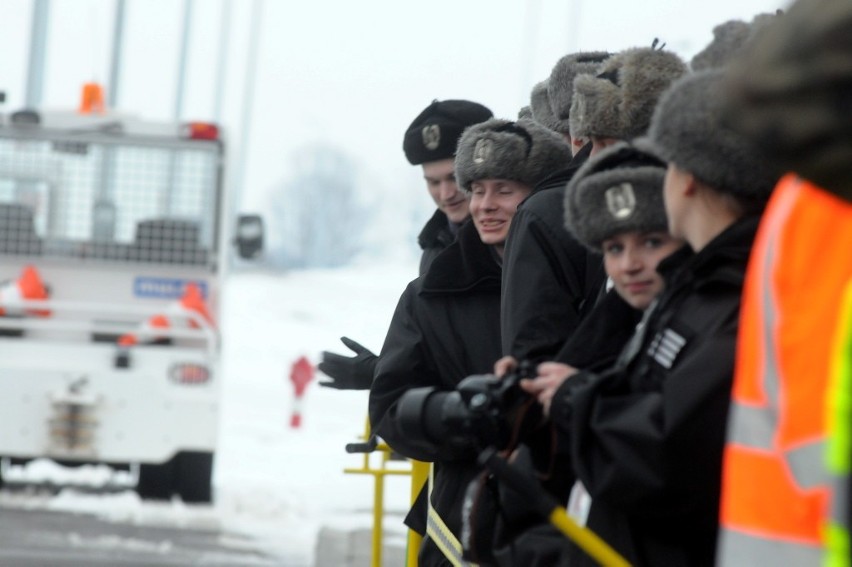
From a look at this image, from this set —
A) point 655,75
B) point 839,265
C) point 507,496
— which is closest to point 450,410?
point 507,496

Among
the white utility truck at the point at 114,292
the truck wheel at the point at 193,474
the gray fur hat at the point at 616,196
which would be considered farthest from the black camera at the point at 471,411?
the truck wheel at the point at 193,474

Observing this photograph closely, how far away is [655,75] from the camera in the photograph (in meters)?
3.77

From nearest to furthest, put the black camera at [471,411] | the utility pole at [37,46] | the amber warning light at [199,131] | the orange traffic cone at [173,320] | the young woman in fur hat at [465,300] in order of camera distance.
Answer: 1. the black camera at [471,411]
2. the young woman in fur hat at [465,300]
3. the orange traffic cone at [173,320]
4. the amber warning light at [199,131]
5. the utility pole at [37,46]

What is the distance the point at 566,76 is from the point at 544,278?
3.49ft

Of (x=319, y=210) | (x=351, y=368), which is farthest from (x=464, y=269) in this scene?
(x=319, y=210)

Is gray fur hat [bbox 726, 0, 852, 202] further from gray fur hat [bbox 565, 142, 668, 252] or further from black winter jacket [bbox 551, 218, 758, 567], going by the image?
gray fur hat [bbox 565, 142, 668, 252]

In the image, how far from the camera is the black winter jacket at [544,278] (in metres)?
3.72

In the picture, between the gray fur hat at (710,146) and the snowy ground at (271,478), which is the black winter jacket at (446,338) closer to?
the gray fur hat at (710,146)

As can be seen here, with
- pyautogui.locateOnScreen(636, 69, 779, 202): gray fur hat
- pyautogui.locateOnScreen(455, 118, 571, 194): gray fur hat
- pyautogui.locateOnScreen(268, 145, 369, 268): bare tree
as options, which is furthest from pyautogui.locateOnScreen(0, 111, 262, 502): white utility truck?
pyautogui.locateOnScreen(268, 145, 369, 268): bare tree

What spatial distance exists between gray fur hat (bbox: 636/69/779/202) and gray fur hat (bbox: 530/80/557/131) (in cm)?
219

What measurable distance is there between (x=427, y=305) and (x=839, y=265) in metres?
2.72

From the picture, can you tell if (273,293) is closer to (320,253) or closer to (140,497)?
(320,253)

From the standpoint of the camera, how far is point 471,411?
308 cm

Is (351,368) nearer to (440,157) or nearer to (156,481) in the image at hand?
(440,157)
